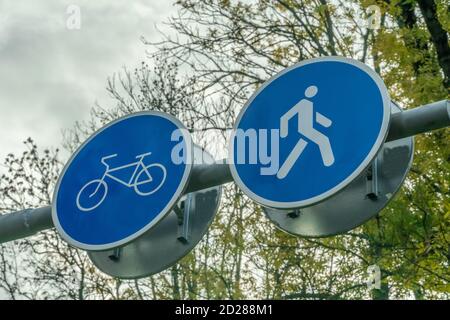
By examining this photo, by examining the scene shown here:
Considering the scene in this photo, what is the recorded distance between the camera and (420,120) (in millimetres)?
2246

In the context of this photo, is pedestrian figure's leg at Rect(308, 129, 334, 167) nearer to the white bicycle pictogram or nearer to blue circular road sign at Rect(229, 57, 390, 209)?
blue circular road sign at Rect(229, 57, 390, 209)

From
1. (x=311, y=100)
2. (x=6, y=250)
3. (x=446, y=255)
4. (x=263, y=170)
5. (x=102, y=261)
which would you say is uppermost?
(x=6, y=250)

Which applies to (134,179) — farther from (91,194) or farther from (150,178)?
(91,194)

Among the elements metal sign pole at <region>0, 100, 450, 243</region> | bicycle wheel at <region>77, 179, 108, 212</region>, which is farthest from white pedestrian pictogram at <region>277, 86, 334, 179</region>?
bicycle wheel at <region>77, 179, 108, 212</region>

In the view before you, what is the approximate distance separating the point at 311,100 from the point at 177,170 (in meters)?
0.54

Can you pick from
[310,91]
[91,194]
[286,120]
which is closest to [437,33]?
[310,91]

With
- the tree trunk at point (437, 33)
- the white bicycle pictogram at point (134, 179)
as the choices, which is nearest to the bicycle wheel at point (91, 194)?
the white bicycle pictogram at point (134, 179)

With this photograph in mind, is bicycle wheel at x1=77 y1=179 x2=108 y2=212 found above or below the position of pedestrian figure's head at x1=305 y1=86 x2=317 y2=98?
below

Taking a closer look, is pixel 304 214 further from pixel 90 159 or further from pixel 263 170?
pixel 90 159

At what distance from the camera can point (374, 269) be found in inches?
340

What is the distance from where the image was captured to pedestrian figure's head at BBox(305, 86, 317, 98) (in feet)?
8.18

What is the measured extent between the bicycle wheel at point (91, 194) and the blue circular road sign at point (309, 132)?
539mm

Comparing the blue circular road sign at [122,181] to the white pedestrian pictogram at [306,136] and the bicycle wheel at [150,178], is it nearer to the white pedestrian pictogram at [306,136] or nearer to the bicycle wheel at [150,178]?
the bicycle wheel at [150,178]

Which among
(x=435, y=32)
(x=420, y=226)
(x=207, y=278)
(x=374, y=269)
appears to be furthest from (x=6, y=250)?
(x=435, y=32)
